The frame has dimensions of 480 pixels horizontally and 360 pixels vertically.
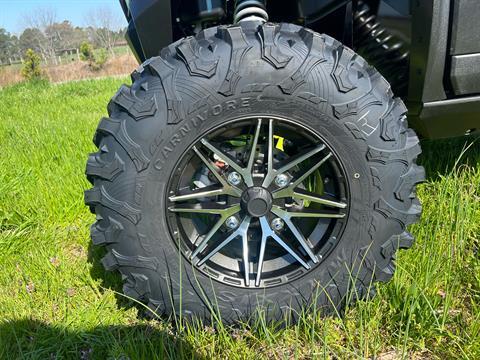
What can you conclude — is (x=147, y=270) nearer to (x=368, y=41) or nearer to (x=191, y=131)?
(x=191, y=131)

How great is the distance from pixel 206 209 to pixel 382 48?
1373mm

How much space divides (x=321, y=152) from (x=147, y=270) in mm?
820

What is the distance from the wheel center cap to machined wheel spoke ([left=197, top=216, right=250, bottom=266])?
0.17 feet

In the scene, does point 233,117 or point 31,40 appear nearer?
point 233,117

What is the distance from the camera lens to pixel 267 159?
60.7 inches

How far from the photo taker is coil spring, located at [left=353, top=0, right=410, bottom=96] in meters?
1.91

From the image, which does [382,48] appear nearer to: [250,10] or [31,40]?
[250,10]

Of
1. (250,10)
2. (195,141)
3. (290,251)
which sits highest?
(250,10)

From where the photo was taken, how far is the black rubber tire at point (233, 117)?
4.54 feet

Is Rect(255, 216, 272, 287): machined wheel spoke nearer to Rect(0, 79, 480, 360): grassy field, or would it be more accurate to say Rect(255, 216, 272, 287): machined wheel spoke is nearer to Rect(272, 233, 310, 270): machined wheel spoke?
Rect(272, 233, 310, 270): machined wheel spoke

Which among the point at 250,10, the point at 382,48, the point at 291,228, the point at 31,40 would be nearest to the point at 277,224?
the point at 291,228

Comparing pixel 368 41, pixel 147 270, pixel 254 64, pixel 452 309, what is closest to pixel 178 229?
pixel 147 270

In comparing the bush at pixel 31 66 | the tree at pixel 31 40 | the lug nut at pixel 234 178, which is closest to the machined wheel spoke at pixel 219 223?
the lug nut at pixel 234 178

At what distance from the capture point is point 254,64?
1.38 meters
